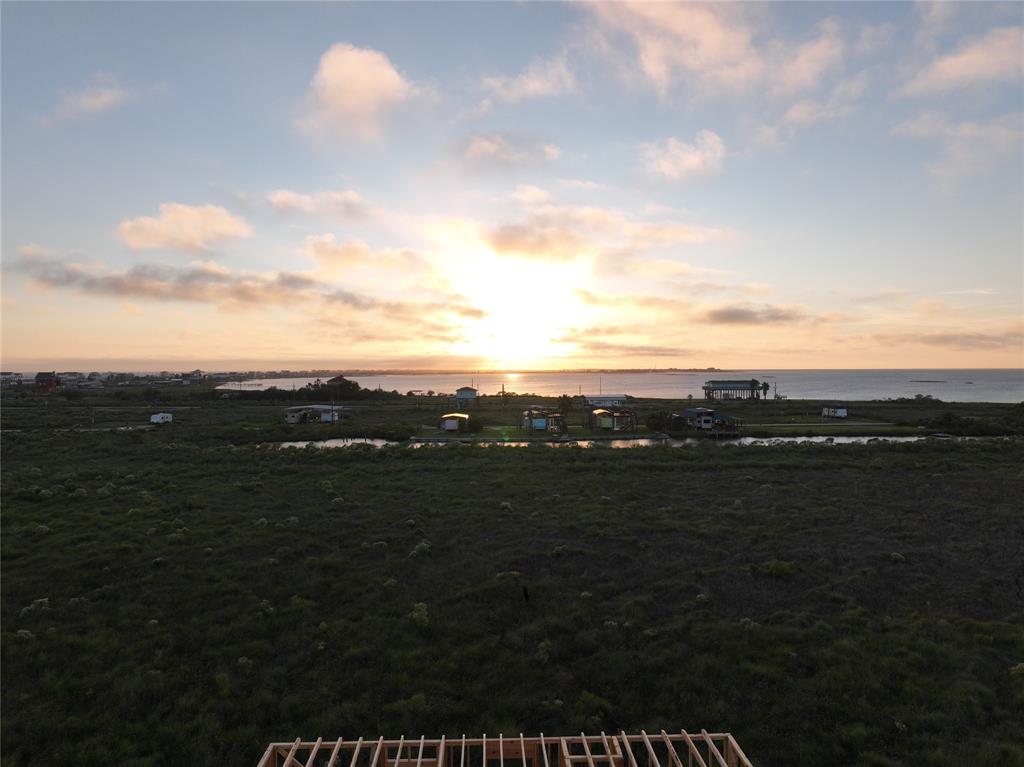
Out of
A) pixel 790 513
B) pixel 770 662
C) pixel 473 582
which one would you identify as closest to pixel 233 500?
Result: pixel 473 582

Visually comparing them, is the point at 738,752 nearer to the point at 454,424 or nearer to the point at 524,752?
the point at 524,752

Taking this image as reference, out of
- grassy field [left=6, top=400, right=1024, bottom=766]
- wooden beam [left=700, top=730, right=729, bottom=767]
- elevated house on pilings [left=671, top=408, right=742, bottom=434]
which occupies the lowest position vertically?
grassy field [left=6, top=400, right=1024, bottom=766]

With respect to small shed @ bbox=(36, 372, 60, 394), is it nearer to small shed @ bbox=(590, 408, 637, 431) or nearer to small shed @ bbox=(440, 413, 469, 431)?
small shed @ bbox=(440, 413, 469, 431)

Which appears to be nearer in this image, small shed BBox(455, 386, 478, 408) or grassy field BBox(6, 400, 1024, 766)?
grassy field BBox(6, 400, 1024, 766)

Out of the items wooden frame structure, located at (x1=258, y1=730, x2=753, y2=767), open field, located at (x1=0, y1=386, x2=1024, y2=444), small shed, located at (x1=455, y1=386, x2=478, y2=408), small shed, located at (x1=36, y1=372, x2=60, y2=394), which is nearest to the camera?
wooden frame structure, located at (x1=258, y1=730, x2=753, y2=767)

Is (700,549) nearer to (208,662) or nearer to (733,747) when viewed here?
(733,747)


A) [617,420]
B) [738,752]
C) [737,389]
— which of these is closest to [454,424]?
[617,420]

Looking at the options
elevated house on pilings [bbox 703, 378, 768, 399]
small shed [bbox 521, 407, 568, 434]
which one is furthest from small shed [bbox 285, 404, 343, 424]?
elevated house on pilings [bbox 703, 378, 768, 399]
